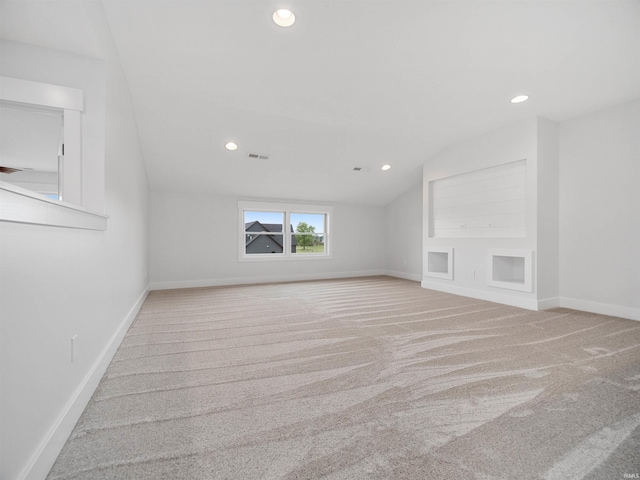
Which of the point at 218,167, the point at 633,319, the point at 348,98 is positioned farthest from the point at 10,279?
the point at 633,319

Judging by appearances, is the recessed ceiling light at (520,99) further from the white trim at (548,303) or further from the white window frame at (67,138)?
the white window frame at (67,138)

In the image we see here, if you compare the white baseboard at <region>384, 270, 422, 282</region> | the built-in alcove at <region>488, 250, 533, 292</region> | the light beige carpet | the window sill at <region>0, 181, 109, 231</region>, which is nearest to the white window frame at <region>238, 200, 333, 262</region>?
the white baseboard at <region>384, 270, 422, 282</region>

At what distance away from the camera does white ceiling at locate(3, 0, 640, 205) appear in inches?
87.9

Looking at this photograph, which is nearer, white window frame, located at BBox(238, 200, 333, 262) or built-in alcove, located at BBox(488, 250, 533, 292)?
built-in alcove, located at BBox(488, 250, 533, 292)

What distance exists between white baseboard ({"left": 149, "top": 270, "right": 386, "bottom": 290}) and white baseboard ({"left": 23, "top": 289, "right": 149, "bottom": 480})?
3664 millimetres

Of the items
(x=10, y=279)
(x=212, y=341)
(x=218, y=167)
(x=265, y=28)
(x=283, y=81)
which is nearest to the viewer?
(x=10, y=279)

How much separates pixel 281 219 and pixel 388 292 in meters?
3.01

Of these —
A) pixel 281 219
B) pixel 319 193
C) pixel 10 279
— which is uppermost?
pixel 319 193

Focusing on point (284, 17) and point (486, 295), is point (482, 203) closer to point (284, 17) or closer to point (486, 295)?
point (486, 295)

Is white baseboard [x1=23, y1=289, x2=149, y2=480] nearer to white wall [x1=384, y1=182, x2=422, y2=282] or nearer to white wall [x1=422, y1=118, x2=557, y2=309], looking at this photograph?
white wall [x1=422, y1=118, x2=557, y2=309]

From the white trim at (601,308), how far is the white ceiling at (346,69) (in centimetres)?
249

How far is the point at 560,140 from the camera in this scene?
4.07 m

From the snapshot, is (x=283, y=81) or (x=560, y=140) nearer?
(x=283, y=81)

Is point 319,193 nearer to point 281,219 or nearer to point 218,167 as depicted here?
point 281,219
